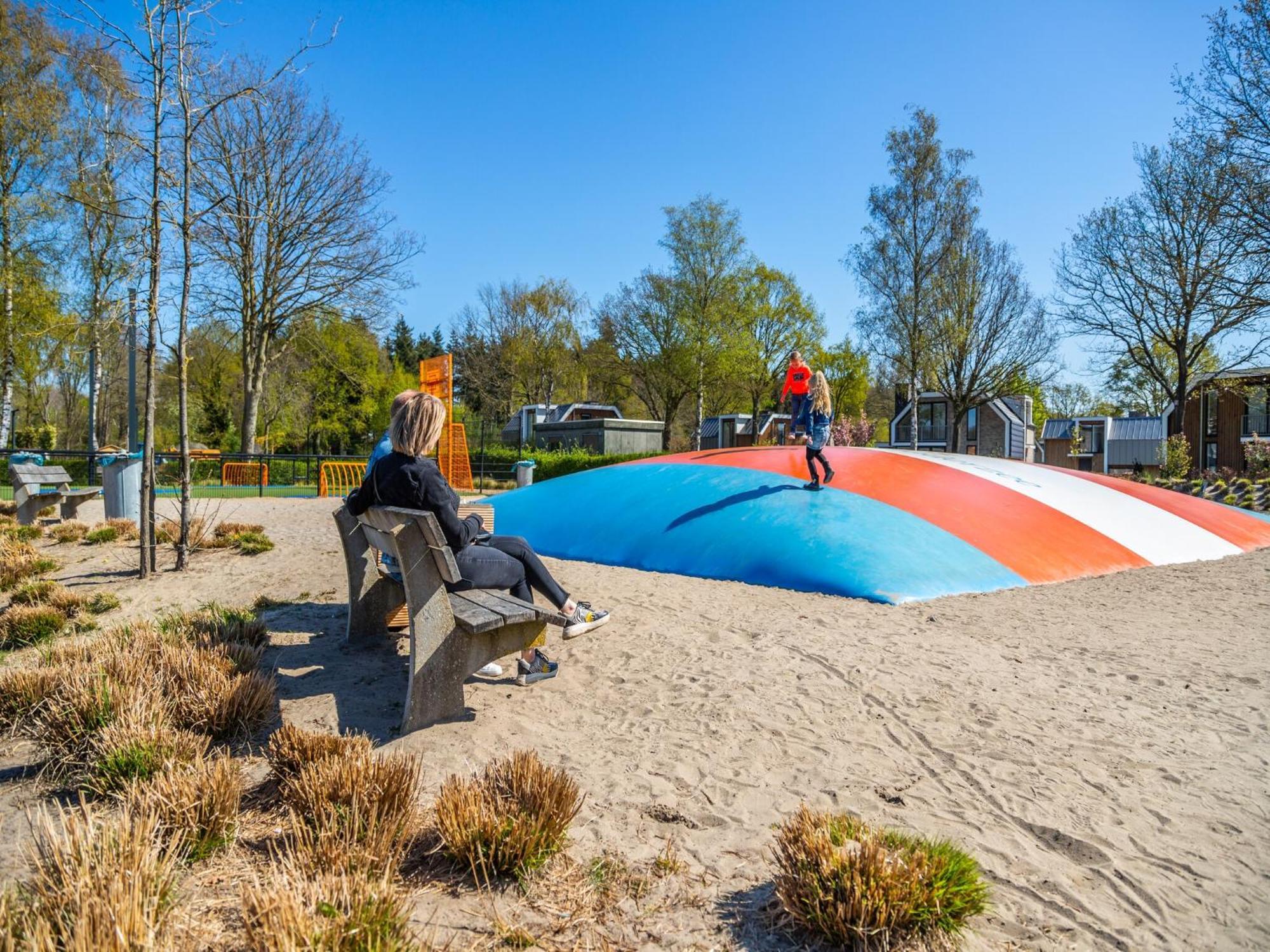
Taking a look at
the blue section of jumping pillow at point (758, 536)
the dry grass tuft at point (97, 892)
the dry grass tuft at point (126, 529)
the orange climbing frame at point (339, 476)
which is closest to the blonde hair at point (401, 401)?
the dry grass tuft at point (97, 892)

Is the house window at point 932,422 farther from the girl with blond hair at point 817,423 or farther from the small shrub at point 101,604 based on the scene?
A: the small shrub at point 101,604

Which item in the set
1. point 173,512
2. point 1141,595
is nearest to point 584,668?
point 1141,595

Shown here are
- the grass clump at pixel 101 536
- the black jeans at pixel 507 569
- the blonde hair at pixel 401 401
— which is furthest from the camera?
the grass clump at pixel 101 536

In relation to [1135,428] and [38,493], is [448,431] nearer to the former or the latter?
[38,493]

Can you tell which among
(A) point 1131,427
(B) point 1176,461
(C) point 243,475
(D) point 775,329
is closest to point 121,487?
(C) point 243,475

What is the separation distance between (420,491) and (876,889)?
2748 mm

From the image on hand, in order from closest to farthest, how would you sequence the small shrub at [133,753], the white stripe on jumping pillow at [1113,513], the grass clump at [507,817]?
the grass clump at [507,817]
the small shrub at [133,753]
the white stripe on jumping pillow at [1113,513]

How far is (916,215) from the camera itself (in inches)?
1214

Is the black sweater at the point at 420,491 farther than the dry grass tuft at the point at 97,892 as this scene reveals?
Yes

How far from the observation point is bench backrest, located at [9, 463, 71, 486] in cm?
1127

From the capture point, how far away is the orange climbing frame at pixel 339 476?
21000mm

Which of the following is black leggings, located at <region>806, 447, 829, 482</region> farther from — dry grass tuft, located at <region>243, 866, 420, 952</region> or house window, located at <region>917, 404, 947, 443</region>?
house window, located at <region>917, 404, 947, 443</region>

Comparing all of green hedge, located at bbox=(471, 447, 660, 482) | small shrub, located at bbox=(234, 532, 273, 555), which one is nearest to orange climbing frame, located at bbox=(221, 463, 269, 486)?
green hedge, located at bbox=(471, 447, 660, 482)

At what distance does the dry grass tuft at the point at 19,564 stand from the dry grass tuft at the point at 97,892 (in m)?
6.73
